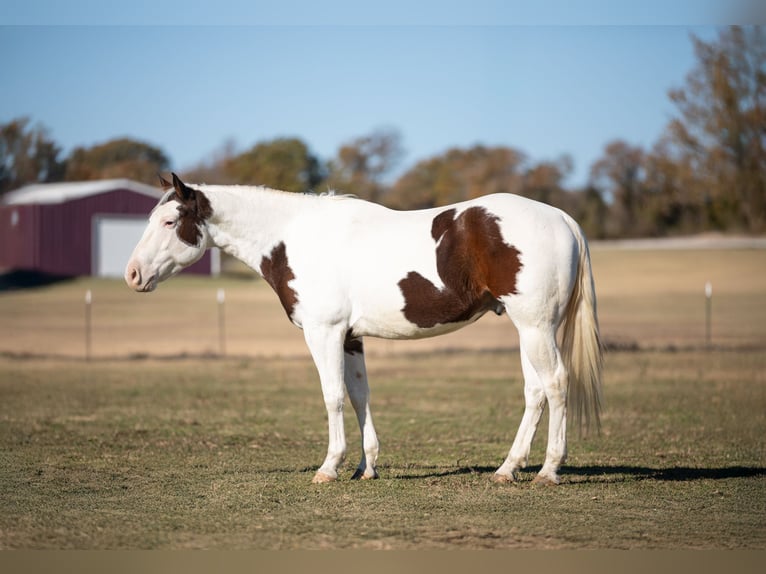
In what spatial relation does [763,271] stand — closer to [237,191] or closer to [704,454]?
[704,454]

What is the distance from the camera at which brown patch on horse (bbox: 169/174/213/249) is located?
7.84 m

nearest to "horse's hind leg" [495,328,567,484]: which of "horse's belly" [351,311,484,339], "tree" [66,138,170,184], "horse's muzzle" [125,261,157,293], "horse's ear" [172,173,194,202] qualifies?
"horse's belly" [351,311,484,339]

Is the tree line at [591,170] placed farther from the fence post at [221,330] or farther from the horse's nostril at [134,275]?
the horse's nostril at [134,275]

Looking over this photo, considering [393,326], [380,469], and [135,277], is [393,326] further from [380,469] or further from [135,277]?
[135,277]

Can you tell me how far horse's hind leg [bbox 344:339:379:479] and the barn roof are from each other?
136 ft

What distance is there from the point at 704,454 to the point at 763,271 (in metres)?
45.9

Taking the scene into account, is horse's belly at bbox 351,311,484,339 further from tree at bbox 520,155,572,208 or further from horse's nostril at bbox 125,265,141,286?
tree at bbox 520,155,572,208

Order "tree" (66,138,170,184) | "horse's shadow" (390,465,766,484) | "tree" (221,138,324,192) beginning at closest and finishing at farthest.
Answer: "horse's shadow" (390,465,766,484) < "tree" (221,138,324,192) < "tree" (66,138,170,184)

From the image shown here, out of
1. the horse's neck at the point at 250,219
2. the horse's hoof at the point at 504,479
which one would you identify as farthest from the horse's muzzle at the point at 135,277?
the horse's hoof at the point at 504,479

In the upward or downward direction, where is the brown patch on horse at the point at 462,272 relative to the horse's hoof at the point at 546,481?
upward

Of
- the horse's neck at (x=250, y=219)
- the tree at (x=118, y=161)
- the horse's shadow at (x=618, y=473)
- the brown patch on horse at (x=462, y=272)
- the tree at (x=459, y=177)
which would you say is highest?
the tree at (x=118, y=161)

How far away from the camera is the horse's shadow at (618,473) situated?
26.0ft

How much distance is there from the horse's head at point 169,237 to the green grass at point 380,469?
1.80 meters

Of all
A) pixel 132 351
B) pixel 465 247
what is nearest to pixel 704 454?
pixel 465 247
